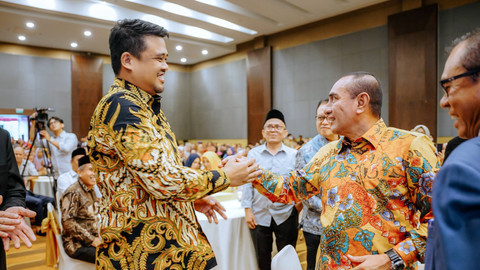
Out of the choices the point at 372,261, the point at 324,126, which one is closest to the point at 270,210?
the point at 324,126

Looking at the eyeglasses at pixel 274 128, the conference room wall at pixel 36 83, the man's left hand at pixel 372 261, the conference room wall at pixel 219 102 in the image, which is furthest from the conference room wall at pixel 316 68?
the man's left hand at pixel 372 261

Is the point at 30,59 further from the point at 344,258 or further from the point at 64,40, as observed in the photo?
the point at 344,258

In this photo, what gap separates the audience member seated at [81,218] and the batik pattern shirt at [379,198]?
2.16 m

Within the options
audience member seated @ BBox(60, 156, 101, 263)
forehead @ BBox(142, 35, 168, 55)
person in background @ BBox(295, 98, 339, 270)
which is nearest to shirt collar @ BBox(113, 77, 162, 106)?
forehead @ BBox(142, 35, 168, 55)

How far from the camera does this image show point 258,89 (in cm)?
1278

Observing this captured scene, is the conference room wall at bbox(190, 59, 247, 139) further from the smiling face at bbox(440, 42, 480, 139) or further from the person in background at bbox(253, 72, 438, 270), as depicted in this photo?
the smiling face at bbox(440, 42, 480, 139)

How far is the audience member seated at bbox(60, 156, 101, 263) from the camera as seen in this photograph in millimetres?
2845

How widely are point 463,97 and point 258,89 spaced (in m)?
12.1

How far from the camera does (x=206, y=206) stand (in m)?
1.57

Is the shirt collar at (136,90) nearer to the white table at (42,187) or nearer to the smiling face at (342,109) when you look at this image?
the smiling face at (342,109)

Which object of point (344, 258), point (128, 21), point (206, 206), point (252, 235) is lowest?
point (252, 235)

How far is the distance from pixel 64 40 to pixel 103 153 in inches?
509

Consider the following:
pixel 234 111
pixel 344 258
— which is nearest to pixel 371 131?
pixel 344 258

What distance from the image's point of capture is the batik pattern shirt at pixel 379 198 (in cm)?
129
